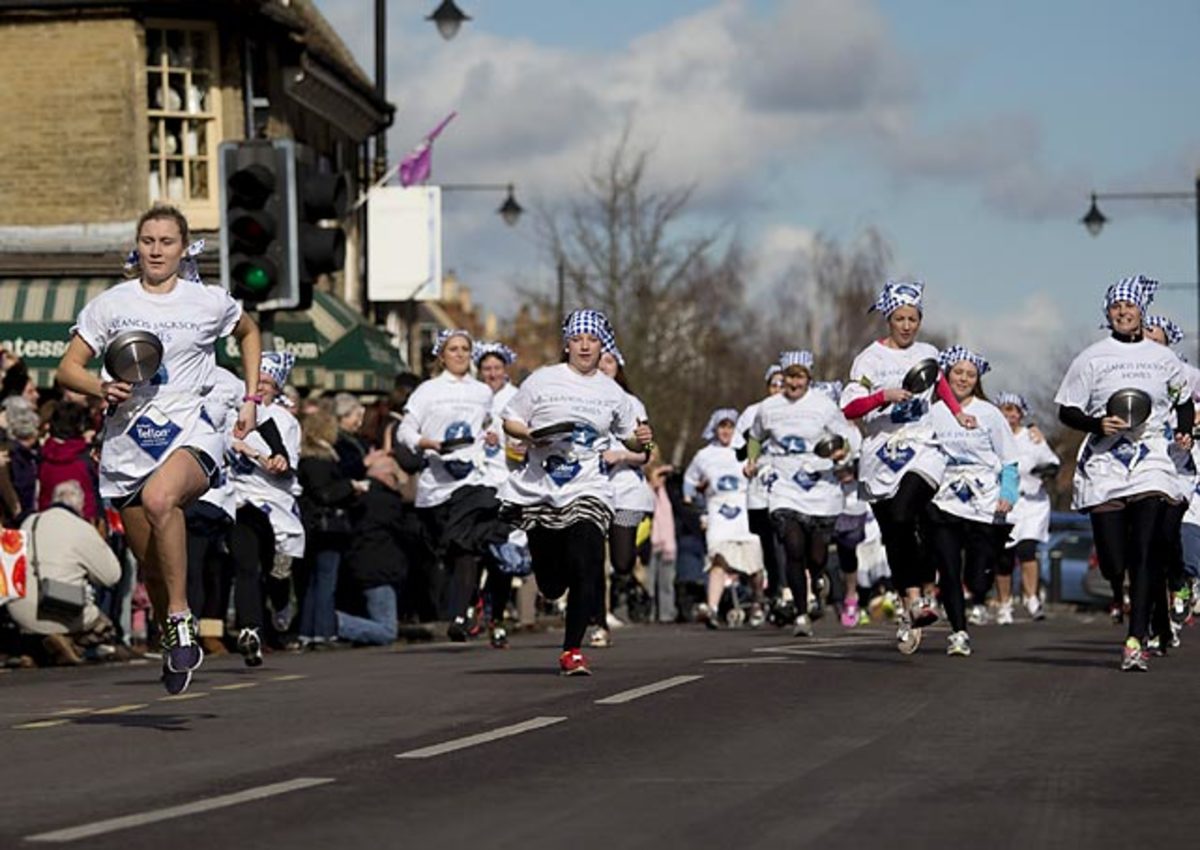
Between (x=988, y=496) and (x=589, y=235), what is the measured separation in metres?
46.9

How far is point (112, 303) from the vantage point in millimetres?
13656

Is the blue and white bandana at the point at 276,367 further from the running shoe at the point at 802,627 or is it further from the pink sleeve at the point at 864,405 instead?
the pink sleeve at the point at 864,405

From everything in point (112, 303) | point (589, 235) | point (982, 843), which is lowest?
point (982, 843)

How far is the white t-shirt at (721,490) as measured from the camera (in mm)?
30078

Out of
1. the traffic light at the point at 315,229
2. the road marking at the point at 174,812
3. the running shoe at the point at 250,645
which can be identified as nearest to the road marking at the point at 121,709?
the running shoe at the point at 250,645

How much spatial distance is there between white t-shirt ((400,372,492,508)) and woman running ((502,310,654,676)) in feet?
15.4

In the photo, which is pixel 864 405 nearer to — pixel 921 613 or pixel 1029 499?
pixel 921 613

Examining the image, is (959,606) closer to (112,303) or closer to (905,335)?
(905,335)

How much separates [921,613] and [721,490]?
41.7 feet

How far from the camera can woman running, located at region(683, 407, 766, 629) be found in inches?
1160

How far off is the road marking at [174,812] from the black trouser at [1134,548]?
7533mm

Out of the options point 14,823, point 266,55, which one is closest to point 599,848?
point 14,823

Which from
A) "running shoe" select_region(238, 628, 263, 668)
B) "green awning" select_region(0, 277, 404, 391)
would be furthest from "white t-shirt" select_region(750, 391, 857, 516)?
"green awning" select_region(0, 277, 404, 391)

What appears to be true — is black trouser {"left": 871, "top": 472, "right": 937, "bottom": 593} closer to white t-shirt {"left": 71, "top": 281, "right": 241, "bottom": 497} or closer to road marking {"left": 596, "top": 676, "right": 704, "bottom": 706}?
road marking {"left": 596, "top": 676, "right": 704, "bottom": 706}
